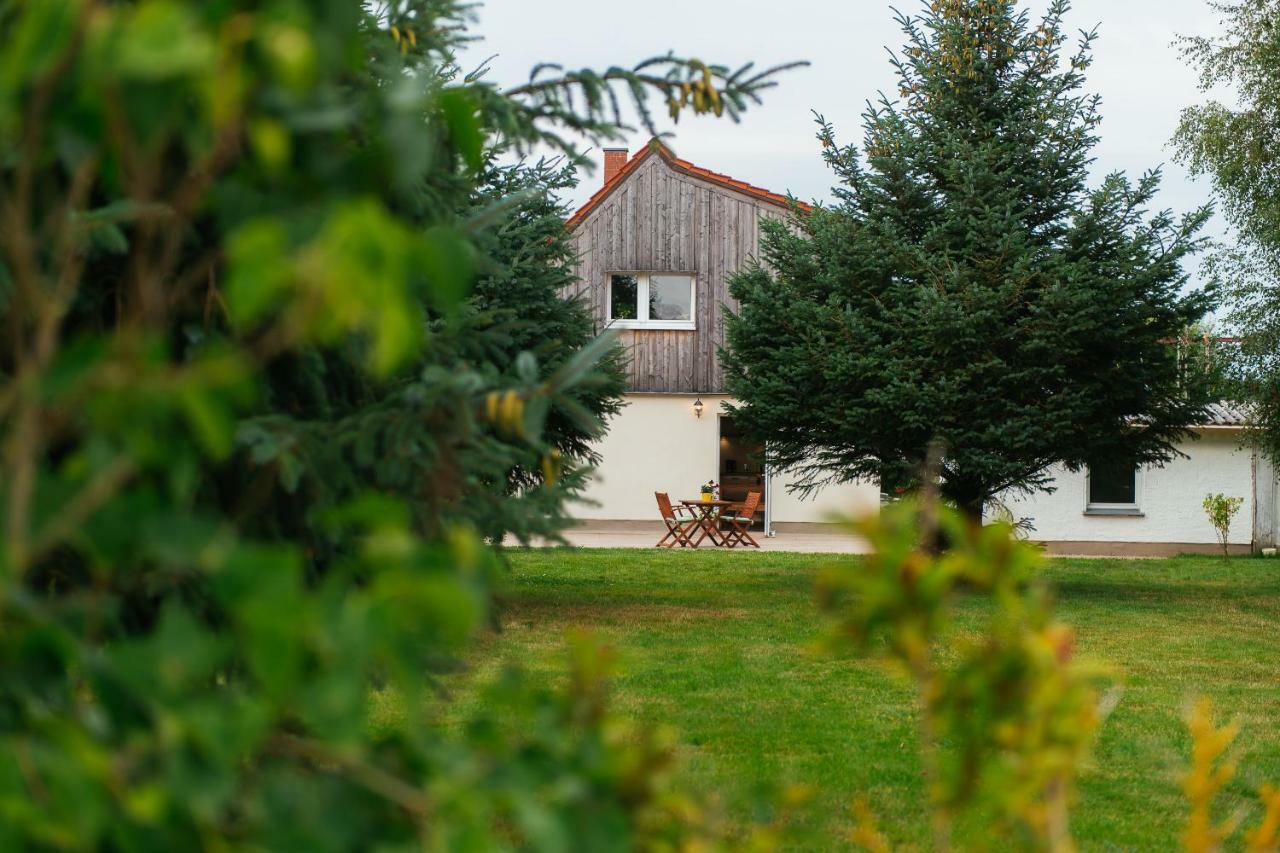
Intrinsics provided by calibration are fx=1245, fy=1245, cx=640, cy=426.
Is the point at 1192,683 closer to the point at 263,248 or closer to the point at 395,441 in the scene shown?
the point at 395,441

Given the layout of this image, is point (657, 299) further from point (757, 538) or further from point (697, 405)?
point (757, 538)

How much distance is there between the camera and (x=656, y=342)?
24750 millimetres

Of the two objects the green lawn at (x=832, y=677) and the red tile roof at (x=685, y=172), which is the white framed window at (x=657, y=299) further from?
the green lawn at (x=832, y=677)

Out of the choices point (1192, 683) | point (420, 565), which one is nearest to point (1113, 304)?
point (1192, 683)

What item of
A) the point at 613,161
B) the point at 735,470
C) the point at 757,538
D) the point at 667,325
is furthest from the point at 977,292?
the point at 613,161

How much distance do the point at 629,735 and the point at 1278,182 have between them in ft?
47.2

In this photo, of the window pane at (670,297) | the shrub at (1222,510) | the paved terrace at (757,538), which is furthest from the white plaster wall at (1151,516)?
the window pane at (670,297)

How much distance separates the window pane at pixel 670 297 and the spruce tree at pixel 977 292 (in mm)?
10674

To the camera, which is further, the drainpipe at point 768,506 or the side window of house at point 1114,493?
the side window of house at point 1114,493

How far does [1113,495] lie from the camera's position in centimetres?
2600

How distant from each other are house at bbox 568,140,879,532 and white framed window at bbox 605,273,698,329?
0.07ft

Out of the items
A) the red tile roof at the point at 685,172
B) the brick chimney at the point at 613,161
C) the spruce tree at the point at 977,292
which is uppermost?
the brick chimney at the point at 613,161

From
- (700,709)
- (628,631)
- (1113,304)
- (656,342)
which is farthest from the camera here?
(656,342)

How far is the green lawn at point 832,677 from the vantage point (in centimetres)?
539
